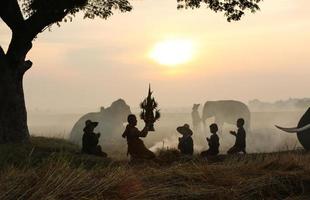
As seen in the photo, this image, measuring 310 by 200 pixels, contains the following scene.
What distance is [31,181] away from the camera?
557 centimetres

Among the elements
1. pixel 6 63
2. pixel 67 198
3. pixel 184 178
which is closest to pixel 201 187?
pixel 184 178

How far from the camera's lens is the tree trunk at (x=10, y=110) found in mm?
18234

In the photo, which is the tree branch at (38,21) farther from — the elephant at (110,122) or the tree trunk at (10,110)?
the elephant at (110,122)

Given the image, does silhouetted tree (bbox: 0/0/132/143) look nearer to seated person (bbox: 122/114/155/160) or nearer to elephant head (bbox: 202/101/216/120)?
seated person (bbox: 122/114/155/160)

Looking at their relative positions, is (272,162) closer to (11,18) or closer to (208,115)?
(11,18)

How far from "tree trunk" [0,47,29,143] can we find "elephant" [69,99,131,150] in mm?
15366

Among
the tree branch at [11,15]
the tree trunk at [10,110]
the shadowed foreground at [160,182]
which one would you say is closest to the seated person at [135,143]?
the shadowed foreground at [160,182]

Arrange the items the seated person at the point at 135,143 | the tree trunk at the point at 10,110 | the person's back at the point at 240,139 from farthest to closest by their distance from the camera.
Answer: the tree trunk at the point at 10,110
the person's back at the point at 240,139
the seated person at the point at 135,143

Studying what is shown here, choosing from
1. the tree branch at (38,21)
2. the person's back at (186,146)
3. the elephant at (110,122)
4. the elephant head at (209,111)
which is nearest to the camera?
the person's back at (186,146)

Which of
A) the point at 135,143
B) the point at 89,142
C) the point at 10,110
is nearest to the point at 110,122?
the point at 10,110

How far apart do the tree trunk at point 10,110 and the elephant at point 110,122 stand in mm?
15366

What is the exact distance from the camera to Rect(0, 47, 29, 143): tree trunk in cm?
1823

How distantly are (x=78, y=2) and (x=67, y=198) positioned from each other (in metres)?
15.3

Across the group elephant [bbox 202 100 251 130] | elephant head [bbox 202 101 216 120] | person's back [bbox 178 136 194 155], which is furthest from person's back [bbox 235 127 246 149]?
elephant head [bbox 202 101 216 120]
